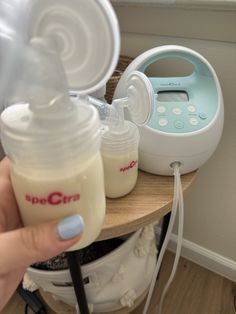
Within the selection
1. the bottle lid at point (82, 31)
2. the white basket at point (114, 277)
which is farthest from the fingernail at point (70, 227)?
the white basket at point (114, 277)

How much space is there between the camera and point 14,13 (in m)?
0.24

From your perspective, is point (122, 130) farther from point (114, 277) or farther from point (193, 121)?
point (114, 277)

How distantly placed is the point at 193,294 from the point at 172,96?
2.38 ft

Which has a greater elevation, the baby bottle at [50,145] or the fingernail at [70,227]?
the baby bottle at [50,145]

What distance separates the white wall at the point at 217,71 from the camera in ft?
2.22

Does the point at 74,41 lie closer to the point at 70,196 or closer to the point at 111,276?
the point at 70,196

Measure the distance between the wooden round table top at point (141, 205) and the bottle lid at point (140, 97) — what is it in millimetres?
144

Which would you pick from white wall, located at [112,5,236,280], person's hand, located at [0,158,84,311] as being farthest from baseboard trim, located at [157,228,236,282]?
person's hand, located at [0,158,84,311]

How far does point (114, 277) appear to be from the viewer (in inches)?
29.3

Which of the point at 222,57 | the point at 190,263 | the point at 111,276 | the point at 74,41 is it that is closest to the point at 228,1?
the point at 222,57

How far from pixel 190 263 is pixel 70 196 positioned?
37.7 inches

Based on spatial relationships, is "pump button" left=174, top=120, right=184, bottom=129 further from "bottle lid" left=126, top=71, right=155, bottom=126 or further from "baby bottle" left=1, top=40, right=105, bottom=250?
"baby bottle" left=1, top=40, right=105, bottom=250

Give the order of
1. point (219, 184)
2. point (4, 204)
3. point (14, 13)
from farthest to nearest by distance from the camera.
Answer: point (219, 184)
point (4, 204)
point (14, 13)

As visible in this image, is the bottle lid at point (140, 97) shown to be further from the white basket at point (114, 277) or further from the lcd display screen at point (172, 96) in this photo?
the white basket at point (114, 277)
